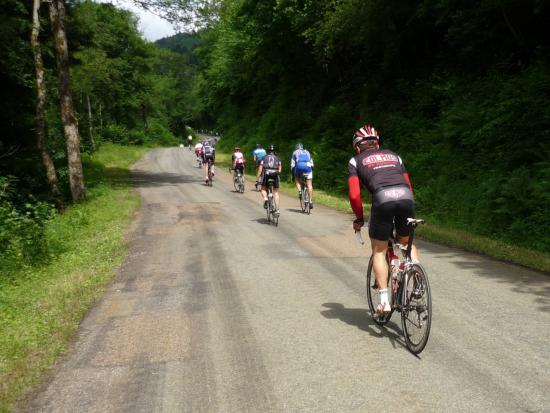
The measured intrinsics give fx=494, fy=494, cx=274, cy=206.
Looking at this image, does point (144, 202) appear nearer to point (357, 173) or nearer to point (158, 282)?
point (158, 282)

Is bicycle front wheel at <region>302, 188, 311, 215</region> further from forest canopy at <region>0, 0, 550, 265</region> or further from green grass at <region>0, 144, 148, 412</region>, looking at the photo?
green grass at <region>0, 144, 148, 412</region>

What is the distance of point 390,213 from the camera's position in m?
5.25

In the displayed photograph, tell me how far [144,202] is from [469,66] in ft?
44.4

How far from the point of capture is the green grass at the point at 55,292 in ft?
16.4

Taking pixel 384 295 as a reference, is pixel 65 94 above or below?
above

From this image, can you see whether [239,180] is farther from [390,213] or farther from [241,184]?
[390,213]

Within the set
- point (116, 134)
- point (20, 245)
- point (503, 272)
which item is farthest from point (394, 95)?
point (116, 134)

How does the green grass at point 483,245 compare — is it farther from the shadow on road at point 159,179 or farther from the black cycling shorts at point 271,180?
the shadow on road at point 159,179

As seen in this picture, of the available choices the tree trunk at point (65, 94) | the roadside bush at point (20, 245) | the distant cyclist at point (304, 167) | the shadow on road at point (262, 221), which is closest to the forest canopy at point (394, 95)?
the roadside bush at point (20, 245)

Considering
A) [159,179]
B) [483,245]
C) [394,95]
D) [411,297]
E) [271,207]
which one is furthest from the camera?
[159,179]

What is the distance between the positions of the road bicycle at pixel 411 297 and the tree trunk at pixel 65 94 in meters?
16.1

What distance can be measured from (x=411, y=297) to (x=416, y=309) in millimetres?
154

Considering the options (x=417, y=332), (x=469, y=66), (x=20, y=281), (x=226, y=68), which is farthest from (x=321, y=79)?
(x=417, y=332)

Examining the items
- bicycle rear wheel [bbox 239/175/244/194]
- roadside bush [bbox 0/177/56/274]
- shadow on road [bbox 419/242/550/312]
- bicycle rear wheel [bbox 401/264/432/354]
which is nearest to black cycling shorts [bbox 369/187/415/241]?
bicycle rear wheel [bbox 401/264/432/354]
